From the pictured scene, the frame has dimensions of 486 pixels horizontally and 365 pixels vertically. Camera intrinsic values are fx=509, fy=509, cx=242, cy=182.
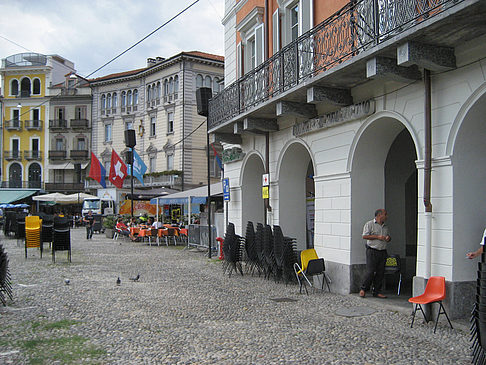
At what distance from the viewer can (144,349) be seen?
20.8ft

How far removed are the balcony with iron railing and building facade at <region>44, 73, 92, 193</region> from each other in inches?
170

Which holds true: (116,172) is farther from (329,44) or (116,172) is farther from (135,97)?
(135,97)

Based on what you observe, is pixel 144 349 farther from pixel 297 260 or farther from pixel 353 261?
pixel 297 260

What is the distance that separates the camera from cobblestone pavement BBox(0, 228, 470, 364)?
6.06 metres

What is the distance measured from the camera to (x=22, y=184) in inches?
2447

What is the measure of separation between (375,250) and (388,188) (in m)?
2.67

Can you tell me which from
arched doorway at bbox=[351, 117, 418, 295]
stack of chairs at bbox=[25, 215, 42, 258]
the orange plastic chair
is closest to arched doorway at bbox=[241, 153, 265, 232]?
arched doorway at bbox=[351, 117, 418, 295]

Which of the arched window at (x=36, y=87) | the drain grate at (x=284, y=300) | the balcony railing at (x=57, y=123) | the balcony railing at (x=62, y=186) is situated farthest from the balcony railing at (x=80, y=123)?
the drain grate at (x=284, y=300)

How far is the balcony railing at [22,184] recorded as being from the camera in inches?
2437

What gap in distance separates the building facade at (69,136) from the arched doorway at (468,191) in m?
55.9

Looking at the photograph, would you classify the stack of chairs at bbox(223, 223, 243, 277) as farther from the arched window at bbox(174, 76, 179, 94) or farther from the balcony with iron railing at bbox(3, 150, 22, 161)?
the balcony with iron railing at bbox(3, 150, 22, 161)

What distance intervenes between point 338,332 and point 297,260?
483 cm

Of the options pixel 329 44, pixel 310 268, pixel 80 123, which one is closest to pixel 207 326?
pixel 310 268

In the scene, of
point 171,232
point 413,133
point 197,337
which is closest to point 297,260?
point 413,133
